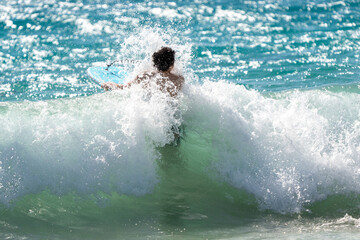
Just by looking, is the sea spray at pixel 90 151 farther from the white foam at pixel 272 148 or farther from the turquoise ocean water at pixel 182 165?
the white foam at pixel 272 148

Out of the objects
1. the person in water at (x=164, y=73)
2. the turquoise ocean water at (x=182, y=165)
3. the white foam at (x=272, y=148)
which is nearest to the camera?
the turquoise ocean water at (x=182, y=165)

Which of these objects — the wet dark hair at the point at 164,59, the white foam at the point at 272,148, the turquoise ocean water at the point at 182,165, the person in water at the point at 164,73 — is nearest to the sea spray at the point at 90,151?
the turquoise ocean water at the point at 182,165

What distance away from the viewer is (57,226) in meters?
5.01

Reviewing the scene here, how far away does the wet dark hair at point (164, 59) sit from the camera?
212 inches

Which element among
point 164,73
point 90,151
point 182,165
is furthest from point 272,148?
point 90,151

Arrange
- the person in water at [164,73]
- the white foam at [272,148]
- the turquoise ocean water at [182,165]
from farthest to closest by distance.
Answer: the white foam at [272,148], the person in water at [164,73], the turquoise ocean water at [182,165]

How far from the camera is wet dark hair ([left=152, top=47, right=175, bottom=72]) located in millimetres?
5391

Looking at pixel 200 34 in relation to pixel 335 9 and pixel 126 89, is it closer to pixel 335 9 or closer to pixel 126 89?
pixel 335 9

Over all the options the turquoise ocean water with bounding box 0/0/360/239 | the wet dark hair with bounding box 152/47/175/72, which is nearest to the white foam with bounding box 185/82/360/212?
the turquoise ocean water with bounding box 0/0/360/239

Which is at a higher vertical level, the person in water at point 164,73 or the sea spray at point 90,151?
the person in water at point 164,73

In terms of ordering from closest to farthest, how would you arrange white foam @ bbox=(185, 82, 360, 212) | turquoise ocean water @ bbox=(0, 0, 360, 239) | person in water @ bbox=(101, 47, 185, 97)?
turquoise ocean water @ bbox=(0, 0, 360, 239) < person in water @ bbox=(101, 47, 185, 97) < white foam @ bbox=(185, 82, 360, 212)

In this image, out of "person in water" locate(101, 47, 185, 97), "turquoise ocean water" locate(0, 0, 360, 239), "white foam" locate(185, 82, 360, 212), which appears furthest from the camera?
"white foam" locate(185, 82, 360, 212)

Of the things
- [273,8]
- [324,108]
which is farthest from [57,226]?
Answer: [273,8]

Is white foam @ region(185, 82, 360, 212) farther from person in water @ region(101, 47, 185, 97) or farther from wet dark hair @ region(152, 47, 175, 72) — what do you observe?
wet dark hair @ region(152, 47, 175, 72)
